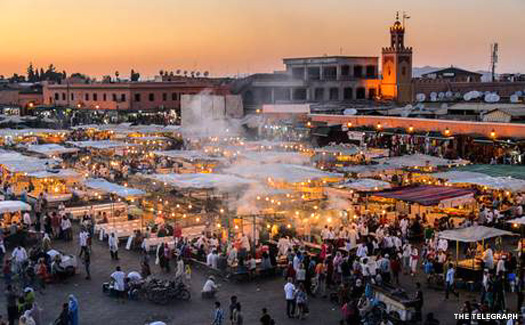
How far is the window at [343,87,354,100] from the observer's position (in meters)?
64.8

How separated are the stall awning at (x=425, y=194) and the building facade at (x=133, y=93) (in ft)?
136

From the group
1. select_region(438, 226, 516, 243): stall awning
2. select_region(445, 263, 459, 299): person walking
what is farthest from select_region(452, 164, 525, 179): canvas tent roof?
select_region(445, 263, 459, 299): person walking

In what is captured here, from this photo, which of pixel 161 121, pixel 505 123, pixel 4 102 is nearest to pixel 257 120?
pixel 161 121

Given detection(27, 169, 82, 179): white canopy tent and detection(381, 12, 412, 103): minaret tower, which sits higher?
detection(381, 12, 412, 103): minaret tower

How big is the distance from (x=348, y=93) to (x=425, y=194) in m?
48.1

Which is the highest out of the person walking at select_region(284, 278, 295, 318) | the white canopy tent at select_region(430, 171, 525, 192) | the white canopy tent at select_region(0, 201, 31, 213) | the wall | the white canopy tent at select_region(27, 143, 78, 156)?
the wall

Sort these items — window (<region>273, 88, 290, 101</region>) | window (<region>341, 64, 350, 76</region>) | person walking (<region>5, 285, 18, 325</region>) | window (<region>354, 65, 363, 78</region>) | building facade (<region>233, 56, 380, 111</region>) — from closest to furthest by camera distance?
1. person walking (<region>5, 285, 18, 325</region>)
2. building facade (<region>233, 56, 380, 111</region>)
3. window (<region>273, 88, 290, 101</region>)
4. window (<region>341, 64, 350, 76</region>)
5. window (<region>354, 65, 363, 78</region>)

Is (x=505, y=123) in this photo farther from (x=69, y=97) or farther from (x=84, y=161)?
(x=69, y=97)

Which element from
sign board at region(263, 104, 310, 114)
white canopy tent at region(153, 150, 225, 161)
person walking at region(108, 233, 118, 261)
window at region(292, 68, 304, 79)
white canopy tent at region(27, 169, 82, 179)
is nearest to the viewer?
person walking at region(108, 233, 118, 261)

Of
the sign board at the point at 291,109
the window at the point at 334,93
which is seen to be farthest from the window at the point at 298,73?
the sign board at the point at 291,109

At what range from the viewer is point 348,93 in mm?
64938

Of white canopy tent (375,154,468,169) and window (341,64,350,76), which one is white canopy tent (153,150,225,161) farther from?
window (341,64,350,76)

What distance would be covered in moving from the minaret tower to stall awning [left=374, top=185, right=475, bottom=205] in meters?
45.2

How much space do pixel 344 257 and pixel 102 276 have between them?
226 inches
